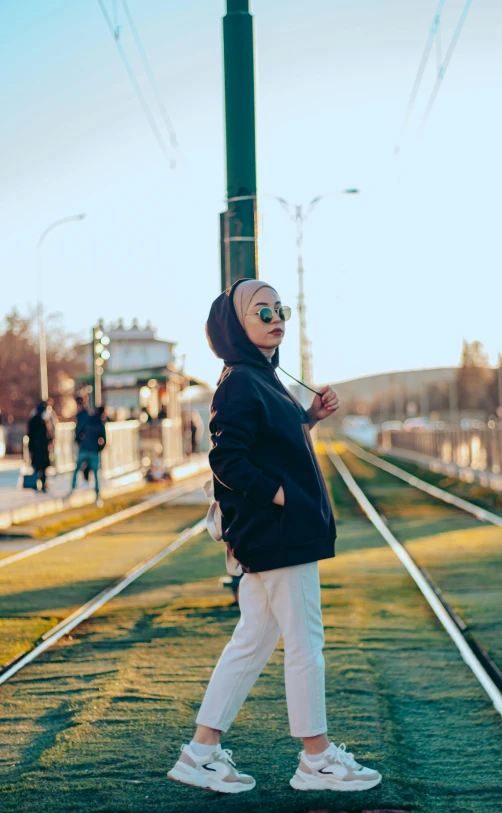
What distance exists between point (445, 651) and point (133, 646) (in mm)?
1928

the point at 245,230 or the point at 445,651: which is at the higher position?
the point at 245,230

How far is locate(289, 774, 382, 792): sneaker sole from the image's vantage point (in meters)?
4.00

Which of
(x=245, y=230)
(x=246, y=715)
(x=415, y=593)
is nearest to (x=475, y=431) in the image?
(x=415, y=593)

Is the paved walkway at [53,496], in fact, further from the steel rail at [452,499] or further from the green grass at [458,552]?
the steel rail at [452,499]

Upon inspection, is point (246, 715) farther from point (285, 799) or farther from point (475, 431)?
point (475, 431)

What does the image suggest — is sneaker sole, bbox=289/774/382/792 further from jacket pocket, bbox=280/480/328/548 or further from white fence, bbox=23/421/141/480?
white fence, bbox=23/421/141/480

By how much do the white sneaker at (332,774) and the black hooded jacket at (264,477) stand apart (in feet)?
2.40

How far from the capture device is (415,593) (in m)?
9.26

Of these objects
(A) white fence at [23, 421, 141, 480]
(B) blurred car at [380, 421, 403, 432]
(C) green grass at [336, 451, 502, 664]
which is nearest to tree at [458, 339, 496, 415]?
(B) blurred car at [380, 421, 403, 432]

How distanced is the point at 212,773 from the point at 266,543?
2.97ft

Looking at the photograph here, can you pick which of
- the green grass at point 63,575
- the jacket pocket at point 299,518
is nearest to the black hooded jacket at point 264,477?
the jacket pocket at point 299,518

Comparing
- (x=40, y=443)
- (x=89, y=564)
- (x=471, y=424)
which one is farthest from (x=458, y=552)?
(x=471, y=424)

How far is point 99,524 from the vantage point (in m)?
17.1

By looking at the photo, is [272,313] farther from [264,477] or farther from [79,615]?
[79,615]
